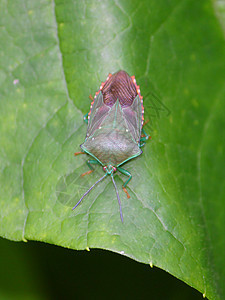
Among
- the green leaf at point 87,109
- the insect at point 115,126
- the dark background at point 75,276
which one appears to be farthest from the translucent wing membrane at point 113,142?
the dark background at point 75,276

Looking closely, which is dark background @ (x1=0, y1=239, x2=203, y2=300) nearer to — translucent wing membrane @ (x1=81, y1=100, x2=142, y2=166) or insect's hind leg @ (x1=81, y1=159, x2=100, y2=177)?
insect's hind leg @ (x1=81, y1=159, x2=100, y2=177)

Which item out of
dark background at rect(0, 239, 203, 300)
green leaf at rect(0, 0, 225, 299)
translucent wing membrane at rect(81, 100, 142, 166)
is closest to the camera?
green leaf at rect(0, 0, 225, 299)

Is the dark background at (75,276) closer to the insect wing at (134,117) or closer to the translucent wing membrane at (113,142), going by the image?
the translucent wing membrane at (113,142)

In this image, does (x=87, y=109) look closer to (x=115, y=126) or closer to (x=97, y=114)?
(x=97, y=114)

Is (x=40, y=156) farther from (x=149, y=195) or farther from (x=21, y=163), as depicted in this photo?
(x=149, y=195)

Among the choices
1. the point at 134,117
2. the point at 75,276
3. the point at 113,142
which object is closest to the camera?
the point at 113,142

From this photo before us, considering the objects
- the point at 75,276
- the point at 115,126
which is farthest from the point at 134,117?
the point at 75,276

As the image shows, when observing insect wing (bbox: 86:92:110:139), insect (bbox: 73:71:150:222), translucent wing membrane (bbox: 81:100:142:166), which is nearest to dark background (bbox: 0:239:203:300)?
insect (bbox: 73:71:150:222)
